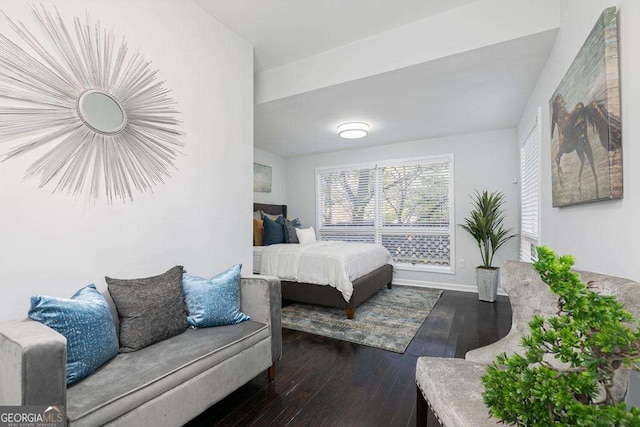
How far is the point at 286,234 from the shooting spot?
475cm

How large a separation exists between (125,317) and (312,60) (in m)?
2.69

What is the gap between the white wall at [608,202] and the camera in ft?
3.66

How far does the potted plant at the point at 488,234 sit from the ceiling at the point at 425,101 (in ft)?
3.74

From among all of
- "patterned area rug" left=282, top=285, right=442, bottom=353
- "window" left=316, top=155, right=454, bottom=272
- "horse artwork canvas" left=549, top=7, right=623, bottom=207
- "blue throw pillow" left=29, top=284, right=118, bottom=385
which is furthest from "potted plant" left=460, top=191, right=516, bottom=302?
"blue throw pillow" left=29, top=284, right=118, bottom=385

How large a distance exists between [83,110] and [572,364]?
234 cm

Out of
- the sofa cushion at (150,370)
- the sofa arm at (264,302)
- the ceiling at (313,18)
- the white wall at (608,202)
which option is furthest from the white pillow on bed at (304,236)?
the white wall at (608,202)

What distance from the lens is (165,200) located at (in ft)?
6.74

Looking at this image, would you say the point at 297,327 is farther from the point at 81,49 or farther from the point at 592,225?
the point at 81,49

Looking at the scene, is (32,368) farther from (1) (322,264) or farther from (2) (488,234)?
(2) (488,234)

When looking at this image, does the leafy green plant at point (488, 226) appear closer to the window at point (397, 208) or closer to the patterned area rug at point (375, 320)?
the window at point (397, 208)

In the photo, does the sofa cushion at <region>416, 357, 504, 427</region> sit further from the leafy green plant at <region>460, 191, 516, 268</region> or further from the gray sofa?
the leafy green plant at <region>460, 191, 516, 268</region>

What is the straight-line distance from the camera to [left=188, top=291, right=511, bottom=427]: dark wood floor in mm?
1716

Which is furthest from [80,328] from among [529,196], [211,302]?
[529,196]

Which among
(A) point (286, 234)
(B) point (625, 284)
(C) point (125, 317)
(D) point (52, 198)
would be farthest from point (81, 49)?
(A) point (286, 234)
